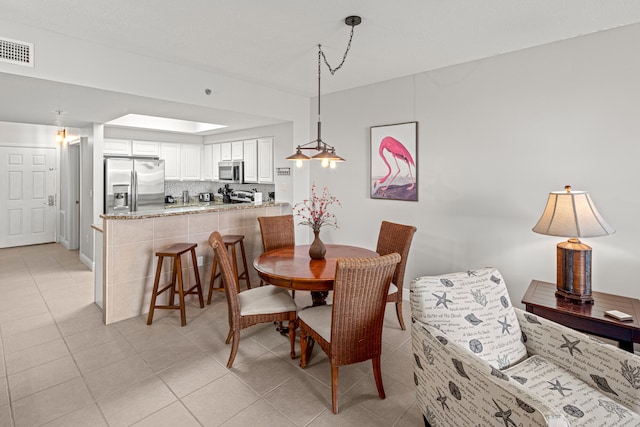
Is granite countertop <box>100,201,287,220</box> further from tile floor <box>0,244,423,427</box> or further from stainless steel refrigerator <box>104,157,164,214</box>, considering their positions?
tile floor <box>0,244,423,427</box>

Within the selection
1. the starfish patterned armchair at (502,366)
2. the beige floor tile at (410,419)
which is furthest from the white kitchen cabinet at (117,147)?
the beige floor tile at (410,419)

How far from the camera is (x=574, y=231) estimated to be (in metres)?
2.20

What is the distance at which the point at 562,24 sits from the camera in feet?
8.05

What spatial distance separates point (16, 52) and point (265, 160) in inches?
127

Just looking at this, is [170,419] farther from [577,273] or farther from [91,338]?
[577,273]

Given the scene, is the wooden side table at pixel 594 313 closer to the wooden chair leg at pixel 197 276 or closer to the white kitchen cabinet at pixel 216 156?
the wooden chair leg at pixel 197 276

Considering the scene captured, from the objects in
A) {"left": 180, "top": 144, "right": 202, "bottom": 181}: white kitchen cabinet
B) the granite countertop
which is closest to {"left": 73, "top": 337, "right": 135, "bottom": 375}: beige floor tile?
the granite countertop

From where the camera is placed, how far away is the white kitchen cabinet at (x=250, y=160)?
218 inches

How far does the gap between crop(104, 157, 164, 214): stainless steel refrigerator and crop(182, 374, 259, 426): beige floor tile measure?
4.04 metres

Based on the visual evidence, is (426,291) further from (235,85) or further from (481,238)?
(235,85)

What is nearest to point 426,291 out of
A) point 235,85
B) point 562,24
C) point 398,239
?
point 398,239

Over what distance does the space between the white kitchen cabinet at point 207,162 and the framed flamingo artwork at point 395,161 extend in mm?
3868

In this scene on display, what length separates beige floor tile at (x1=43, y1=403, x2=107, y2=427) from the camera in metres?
1.91

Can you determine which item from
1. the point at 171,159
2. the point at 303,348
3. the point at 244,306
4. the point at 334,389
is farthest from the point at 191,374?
the point at 171,159
